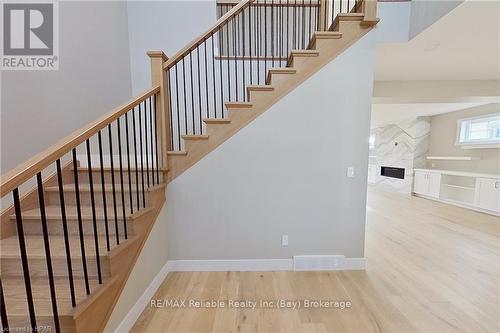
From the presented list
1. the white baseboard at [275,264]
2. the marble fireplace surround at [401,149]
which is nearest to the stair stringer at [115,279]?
the white baseboard at [275,264]

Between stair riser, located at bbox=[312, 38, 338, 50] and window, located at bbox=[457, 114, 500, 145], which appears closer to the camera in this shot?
stair riser, located at bbox=[312, 38, 338, 50]

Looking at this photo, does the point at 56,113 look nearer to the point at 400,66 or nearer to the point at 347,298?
the point at 347,298

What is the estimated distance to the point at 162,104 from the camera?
2.29 m

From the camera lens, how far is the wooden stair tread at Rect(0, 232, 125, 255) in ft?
5.20

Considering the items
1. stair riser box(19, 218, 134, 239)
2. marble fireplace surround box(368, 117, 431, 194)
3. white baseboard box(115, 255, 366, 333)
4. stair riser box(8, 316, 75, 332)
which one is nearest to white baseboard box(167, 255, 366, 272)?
white baseboard box(115, 255, 366, 333)

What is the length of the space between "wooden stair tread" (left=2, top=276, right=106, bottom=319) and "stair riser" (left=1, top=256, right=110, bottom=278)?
0.03 m

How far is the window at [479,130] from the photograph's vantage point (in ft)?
17.3

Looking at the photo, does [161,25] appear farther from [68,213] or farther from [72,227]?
[72,227]

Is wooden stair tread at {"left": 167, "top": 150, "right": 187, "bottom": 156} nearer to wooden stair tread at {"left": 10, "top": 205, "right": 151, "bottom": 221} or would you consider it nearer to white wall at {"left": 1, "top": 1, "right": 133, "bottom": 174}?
wooden stair tread at {"left": 10, "top": 205, "right": 151, "bottom": 221}

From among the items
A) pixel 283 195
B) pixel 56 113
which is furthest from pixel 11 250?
pixel 283 195

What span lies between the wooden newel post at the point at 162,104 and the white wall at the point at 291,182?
34 cm

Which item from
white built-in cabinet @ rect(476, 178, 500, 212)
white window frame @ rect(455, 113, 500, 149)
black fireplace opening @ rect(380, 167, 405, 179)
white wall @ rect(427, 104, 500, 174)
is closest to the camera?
white built-in cabinet @ rect(476, 178, 500, 212)
